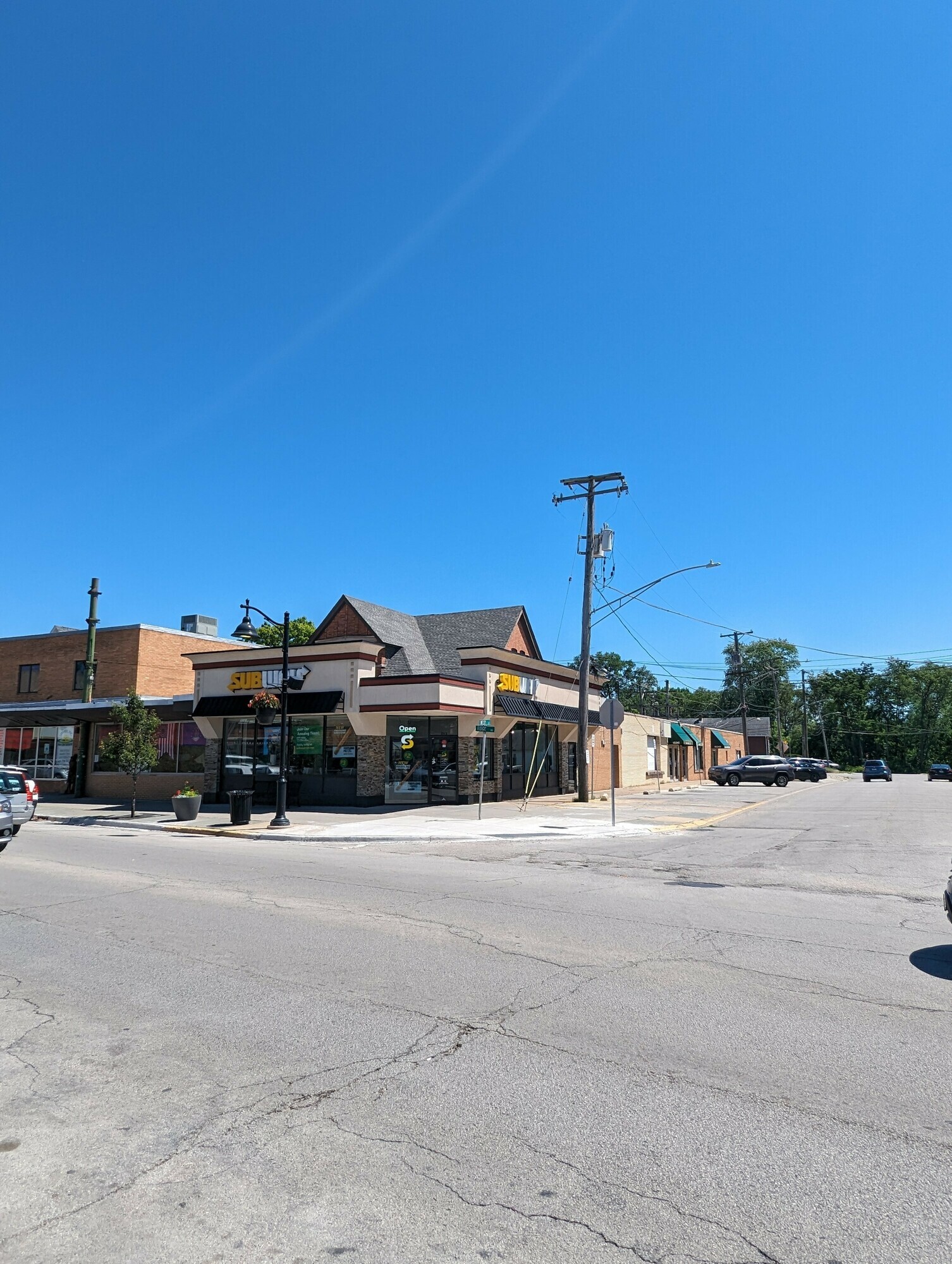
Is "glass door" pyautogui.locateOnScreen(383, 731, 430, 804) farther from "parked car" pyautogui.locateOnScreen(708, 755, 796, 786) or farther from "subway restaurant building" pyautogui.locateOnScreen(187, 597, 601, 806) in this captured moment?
"parked car" pyautogui.locateOnScreen(708, 755, 796, 786)

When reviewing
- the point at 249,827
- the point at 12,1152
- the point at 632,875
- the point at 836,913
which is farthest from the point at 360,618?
the point at 12,1152

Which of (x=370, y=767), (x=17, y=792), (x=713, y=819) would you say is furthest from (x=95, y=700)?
(x=713, y=819)

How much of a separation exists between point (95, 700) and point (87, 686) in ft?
4.08

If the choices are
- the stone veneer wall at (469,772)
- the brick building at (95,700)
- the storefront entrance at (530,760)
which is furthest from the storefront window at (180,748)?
the storefront entrance at (530,760)

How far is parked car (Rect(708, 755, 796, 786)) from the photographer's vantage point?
52344 mm

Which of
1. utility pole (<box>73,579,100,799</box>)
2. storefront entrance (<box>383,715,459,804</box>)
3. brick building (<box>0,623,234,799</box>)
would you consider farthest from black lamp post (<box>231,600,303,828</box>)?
utility pole (<box>73,579,100,799</box>)

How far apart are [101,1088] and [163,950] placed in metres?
3.30

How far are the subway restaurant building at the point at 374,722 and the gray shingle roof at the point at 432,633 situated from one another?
151mm

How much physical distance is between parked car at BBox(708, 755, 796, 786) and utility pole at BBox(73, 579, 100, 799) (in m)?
35.2

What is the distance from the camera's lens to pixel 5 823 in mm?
16531

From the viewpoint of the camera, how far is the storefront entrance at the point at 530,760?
31.3 metres

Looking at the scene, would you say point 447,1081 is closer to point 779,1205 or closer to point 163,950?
point 779,1205

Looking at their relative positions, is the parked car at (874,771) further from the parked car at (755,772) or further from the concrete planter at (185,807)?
the concrete planter at (185,807)

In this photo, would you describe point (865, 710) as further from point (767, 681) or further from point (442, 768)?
point (442, 768)
